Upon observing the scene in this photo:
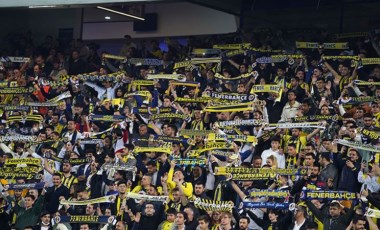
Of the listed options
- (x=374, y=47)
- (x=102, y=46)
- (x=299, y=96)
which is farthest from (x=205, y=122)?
(x=102, y=46)


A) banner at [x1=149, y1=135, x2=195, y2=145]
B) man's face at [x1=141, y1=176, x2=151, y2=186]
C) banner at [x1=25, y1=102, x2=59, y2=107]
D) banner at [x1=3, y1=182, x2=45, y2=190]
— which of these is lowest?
banner at [x1=3, y1=182, x2=45, y2=190]

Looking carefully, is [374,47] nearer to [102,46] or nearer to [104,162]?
[104,162]

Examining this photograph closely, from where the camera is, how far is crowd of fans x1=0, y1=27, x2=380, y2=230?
69.3 ft

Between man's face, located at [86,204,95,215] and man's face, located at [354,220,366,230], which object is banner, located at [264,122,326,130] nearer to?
man's face, located at [86,204,95,215]

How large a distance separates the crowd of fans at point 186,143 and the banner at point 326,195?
5.4 inches

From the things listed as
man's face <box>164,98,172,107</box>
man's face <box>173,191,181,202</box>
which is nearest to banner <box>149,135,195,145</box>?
man's face <box>164,98,172,107</box>

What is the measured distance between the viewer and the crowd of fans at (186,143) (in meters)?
21.1

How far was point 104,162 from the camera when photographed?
24625 millimetres

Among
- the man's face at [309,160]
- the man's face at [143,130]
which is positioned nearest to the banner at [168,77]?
the man's face at [143,130]

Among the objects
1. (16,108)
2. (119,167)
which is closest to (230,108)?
(119,167)

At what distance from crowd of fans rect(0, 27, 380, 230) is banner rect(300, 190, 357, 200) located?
0.14 metres

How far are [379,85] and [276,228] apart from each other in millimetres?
4599

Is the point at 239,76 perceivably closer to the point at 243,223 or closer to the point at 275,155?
the point at 275,155

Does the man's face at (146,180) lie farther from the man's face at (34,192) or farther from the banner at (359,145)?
the banner at (359,145)
